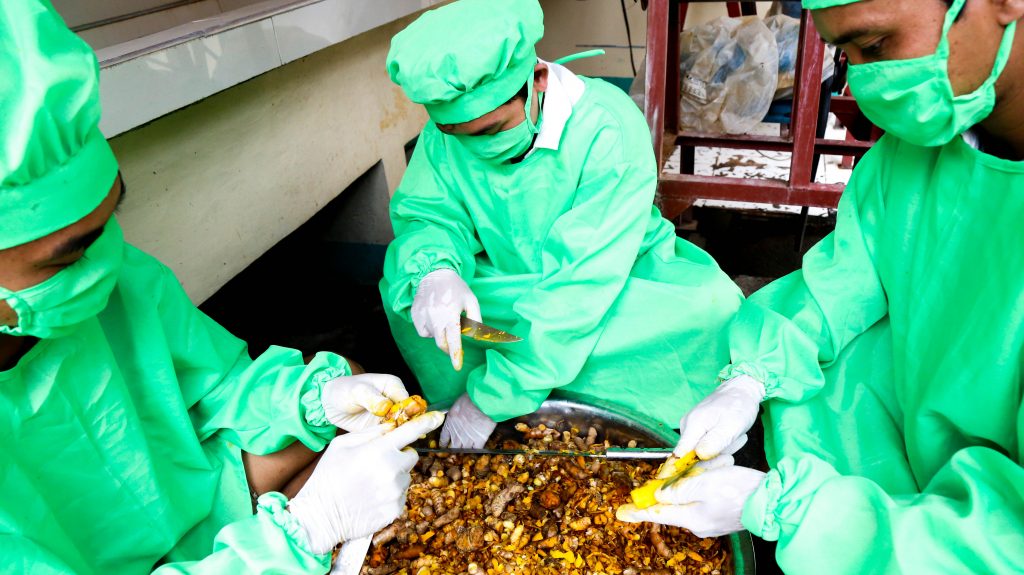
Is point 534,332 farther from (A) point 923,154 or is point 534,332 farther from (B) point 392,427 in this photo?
(A) point 923,154

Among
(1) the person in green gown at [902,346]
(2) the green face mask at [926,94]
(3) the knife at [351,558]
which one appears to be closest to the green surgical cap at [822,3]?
(1) the person in green gown at [902,346]

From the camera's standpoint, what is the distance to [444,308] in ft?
5.75

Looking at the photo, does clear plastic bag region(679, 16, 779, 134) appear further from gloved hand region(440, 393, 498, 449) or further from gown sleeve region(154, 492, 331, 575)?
gown sleeve region(154, 492, 331, 575)

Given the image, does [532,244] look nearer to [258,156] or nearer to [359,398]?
[359,398]

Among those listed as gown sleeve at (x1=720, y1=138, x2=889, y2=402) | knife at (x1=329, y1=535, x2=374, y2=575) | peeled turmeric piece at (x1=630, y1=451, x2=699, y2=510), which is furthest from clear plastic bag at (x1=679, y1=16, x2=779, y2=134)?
knife at (x1=329, y1=535, x2=374, y2=575)

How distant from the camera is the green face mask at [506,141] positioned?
173cm

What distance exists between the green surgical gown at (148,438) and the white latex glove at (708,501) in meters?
0.63

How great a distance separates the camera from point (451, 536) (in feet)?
5.21

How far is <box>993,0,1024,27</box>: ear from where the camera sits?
934 mm

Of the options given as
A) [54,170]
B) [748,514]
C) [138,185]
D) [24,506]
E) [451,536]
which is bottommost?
[451,536]

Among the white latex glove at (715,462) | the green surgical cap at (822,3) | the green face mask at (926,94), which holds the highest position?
the green surgical cap at (822,3)

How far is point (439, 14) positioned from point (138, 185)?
946mm

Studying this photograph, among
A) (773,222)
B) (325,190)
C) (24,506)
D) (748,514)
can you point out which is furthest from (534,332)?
(773,222)

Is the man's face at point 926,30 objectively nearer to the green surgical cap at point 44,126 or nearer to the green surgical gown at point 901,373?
the green surgical gown at point 901,373
